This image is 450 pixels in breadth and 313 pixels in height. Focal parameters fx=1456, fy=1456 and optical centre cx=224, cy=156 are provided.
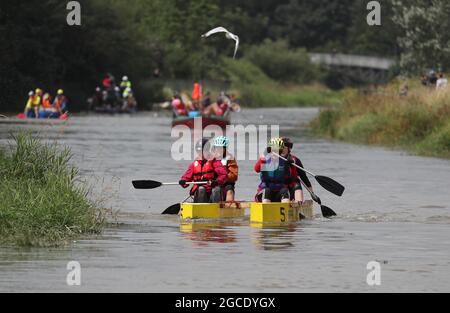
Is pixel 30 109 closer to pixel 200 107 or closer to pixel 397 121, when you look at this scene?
pixel 200 107

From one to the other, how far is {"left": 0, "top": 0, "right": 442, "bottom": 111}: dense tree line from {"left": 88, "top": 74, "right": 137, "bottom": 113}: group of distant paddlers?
6.59 ft

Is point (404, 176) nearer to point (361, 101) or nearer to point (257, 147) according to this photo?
point (257, 147)

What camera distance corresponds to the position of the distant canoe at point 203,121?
6482 centimetres

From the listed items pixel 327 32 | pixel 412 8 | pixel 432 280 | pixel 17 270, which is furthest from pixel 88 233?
pixel 327 32

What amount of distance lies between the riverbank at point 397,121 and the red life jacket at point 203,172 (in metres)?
19.9

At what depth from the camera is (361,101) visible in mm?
57125

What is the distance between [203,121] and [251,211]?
4191 centimetres

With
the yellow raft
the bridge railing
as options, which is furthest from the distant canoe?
the bridge railing

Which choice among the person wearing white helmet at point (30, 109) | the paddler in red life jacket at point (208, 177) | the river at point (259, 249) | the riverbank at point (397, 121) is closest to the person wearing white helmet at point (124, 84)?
the person wearing white helmet at point (30, 109)

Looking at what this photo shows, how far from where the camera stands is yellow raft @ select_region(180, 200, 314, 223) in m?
24.0

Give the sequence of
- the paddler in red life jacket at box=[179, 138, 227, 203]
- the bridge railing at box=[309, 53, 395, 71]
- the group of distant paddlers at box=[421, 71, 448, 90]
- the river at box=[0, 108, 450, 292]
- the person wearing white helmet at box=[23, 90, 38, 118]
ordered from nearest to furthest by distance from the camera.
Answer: the river at box=[0, 108, 450, 292], the paddler in red life jacket at box=[179, 138, 227, 203], the group of distant paddlers at box=[421, 71, 448, 90], the person wearing white helmet at box=[23, 90, 38, 118], the bridge railing at box=[309, 53, 395, 71]

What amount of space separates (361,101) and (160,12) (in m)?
59.5

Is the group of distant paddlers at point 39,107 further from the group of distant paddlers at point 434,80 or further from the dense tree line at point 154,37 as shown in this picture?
the group of distant paddlers at point 434,80

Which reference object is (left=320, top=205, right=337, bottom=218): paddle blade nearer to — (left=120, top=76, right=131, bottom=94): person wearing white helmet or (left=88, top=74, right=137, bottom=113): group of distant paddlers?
(left=88, top=74, right=137, bottom=113): group of distant paddlers
